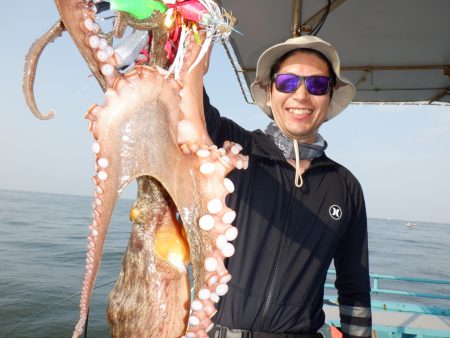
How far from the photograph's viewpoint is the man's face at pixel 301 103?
2.38 meters

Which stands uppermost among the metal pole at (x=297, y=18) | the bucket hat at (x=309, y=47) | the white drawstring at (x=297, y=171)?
the metal pole at (x=297, y=18)

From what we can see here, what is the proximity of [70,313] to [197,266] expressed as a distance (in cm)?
1233

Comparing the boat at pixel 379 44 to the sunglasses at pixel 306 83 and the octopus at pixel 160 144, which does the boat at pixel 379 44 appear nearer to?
the sunglasses at pixel 306 83

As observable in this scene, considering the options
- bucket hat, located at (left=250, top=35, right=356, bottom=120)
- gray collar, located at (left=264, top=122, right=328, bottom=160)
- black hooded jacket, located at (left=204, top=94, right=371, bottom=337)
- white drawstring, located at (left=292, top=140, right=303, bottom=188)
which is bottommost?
black hooded jacket, located at (left=204, top=94, right=371, bottom=337)

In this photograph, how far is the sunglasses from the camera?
2371mm

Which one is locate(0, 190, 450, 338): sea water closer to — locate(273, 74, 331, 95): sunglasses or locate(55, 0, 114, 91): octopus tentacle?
locate(273, 74, 331, 95): sunglasses

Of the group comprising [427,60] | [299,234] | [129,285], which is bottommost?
[129,285]

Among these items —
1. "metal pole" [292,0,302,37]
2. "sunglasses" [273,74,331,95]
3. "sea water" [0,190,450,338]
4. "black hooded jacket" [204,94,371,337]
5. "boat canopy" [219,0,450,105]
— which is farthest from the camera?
"sea water" [0,190,450,338]

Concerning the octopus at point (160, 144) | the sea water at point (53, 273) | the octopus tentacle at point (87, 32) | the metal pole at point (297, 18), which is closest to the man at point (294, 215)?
the octopus at point (160, 144)

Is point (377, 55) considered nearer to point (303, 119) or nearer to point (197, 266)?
point (303, 119)

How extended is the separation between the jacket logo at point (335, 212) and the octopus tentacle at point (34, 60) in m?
2.02

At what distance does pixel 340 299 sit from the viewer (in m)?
2.71

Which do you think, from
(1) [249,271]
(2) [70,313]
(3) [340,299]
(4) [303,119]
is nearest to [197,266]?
(1) [249,271]

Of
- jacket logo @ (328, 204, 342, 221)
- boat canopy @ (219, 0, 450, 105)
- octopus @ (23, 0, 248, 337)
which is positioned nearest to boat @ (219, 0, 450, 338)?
boat canopy @ (219, 0, 450, 105)
